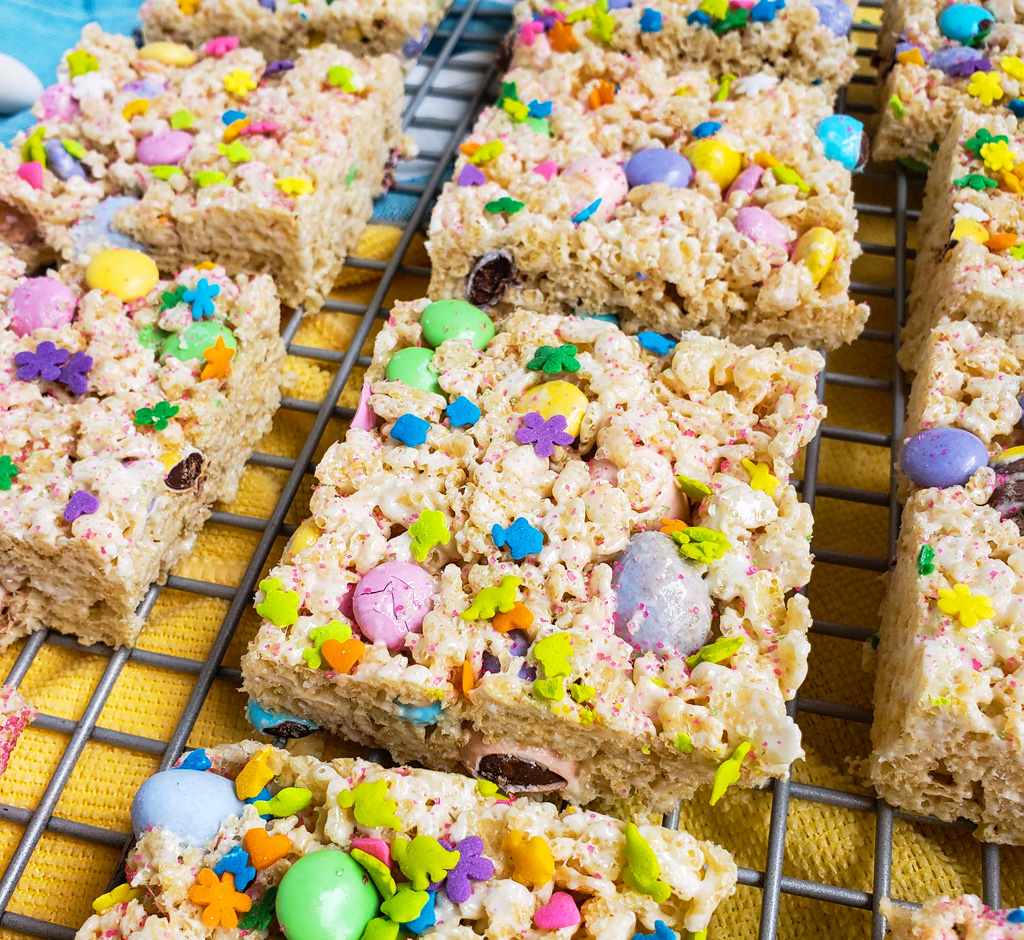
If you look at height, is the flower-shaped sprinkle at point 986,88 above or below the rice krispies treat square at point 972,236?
above

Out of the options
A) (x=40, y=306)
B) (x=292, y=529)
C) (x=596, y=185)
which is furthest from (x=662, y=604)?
(x=40, y=306)

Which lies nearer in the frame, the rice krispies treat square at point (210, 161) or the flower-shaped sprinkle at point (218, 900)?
the flower-shaped sprinkle at point (218, 900)

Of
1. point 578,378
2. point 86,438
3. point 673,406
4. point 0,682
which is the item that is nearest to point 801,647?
point 673,406

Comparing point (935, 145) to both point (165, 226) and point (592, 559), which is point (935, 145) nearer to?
point (592, 559)

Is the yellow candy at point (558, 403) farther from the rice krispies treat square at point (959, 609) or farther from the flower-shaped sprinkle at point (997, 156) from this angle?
the flower-shaped sprinkle at point (997, 156)

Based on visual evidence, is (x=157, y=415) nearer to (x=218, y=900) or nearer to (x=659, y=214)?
(x=218, y=900)

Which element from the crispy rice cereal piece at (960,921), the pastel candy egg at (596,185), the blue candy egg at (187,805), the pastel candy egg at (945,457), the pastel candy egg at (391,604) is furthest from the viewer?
the pastel candy egg at (596,185)

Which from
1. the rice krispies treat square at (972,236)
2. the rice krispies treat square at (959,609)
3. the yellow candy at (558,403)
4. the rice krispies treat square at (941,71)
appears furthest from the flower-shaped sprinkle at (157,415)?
the rice krispies treat square at (941,71)

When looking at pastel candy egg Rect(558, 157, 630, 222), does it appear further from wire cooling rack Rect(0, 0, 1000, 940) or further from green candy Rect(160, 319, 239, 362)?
green candy Rect(160, 319, 239, 362)
